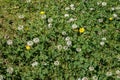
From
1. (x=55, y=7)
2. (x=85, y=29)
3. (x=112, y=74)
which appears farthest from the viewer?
(x=55, y=7)

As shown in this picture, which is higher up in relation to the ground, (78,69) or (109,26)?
(109,26)

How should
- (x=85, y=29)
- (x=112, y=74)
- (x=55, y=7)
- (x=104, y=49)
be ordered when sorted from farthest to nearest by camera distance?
(x=55, y=7), (x=85, y=29), (x=104, y=49), (x=112, y=74)

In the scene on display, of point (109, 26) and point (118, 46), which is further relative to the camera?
point (109, 26)

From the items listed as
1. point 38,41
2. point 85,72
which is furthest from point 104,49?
point 38,41

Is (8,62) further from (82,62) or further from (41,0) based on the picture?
(41,0)

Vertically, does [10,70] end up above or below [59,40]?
below

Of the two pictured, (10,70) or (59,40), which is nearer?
(10,70)

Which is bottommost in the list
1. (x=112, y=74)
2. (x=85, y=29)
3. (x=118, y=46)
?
(x=112, y=74)
